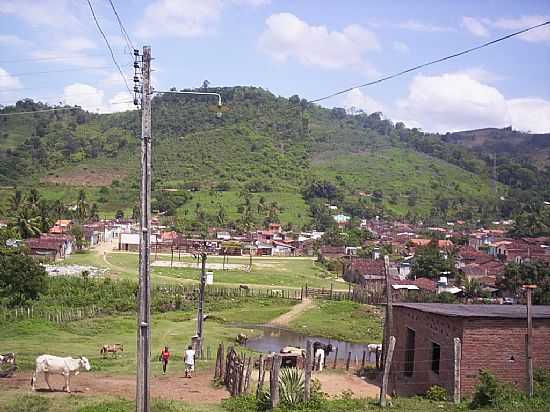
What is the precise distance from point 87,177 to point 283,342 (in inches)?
4112

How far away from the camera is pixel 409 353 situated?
21.5 m

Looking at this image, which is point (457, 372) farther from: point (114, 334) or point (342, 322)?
point (342, 322)

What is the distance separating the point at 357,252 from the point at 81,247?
112ft

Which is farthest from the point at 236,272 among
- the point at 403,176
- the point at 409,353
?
the point at 403,176

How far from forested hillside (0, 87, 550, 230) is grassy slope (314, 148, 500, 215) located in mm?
314

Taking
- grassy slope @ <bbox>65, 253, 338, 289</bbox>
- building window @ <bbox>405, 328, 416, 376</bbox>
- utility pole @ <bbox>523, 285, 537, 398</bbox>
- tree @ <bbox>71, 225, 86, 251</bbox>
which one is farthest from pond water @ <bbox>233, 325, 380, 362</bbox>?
tree @ <bbox>71, 225, 86, 251</bbox>

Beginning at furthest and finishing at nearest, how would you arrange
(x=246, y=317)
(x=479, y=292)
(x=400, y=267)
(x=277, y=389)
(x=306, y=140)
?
(x=306, y=140), (x=400, y=267), (x=479, y=292), (x=246, y=317), (x=277, y=389)

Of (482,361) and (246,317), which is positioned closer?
(482,361)

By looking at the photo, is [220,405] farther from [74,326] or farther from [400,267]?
[400,267]

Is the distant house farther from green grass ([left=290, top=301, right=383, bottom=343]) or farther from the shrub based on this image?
the shrub

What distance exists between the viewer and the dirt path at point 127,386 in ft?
54.8

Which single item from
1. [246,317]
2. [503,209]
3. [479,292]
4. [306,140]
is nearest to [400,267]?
[479,292]

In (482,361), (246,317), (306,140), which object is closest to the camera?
(482,361)

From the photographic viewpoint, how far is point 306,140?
170m
